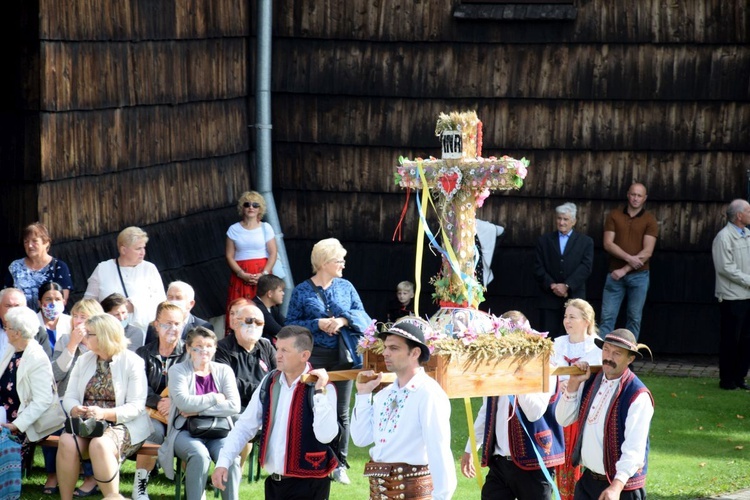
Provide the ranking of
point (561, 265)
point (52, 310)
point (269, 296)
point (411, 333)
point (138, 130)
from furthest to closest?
point (561, 265) → point (138, 130) → point (269, 296) → point (52, 310) → point (411, 333)

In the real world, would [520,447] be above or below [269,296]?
below

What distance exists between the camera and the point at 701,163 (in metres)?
14.3

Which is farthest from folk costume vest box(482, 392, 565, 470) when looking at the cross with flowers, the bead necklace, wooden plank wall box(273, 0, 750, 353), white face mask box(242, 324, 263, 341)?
wooden plank wall box(273, 0, 750, 353)

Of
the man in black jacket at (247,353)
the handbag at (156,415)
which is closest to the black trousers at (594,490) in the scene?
the man in black jacket at (247,353)

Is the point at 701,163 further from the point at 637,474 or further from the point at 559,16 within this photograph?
the point at 637,474

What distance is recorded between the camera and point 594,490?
24.3ft

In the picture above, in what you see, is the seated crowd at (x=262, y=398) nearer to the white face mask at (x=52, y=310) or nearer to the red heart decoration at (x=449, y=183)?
the white face mask at (x=52, y=310)

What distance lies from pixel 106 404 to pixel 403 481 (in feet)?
9.25

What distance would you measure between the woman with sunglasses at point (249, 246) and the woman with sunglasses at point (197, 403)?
4.21 metres

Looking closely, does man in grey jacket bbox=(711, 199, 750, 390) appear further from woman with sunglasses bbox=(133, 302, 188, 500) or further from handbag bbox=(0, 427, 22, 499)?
handbag bbox=(0, 427, 22, 499)

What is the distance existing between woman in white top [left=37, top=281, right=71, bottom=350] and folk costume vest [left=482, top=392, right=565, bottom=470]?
3.51 meters

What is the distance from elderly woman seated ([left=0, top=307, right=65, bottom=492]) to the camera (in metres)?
9.09

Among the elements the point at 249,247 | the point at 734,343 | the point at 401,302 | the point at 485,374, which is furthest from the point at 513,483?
the point at 401,302

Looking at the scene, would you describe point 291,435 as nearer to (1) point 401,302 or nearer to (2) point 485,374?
(2) point 485,374
